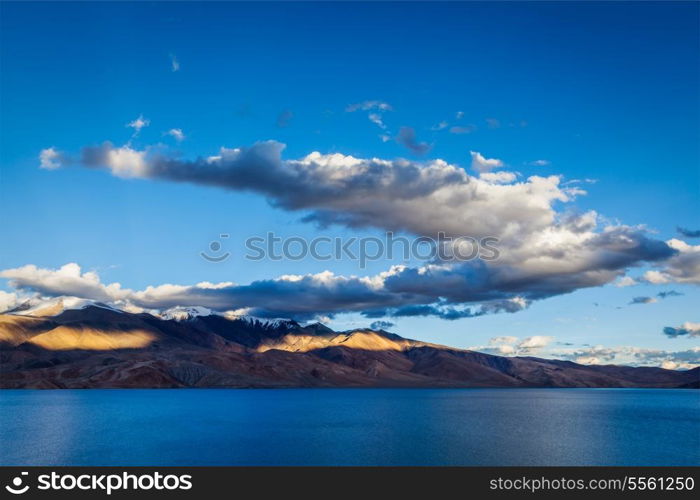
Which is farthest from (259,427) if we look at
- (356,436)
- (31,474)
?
(31,474)

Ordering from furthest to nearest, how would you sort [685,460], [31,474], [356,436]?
1. [356,436]
2. [685,460]
3. [31,474]

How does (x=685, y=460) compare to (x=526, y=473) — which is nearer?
(x=526, y=473)

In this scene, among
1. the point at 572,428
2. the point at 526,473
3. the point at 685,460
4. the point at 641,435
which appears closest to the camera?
the point at 526,473

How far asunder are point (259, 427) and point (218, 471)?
173 feet

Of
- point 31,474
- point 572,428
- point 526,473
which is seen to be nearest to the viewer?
point 31,474

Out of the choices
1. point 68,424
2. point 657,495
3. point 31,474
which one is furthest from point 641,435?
point 68,424

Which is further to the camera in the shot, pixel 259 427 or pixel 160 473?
pixel 259 427

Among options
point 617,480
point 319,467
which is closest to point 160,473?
point 319,467

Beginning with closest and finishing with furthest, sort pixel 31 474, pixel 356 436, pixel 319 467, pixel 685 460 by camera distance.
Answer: pixel 31 474 < pixel 319 467 < pixel 685 460 < pixel 356 436

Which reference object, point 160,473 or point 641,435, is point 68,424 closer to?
point 160,473

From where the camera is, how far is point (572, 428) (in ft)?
399

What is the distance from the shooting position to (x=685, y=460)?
8231 cm

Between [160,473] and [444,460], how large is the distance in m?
34.5

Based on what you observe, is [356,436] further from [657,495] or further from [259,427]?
[657,495]
